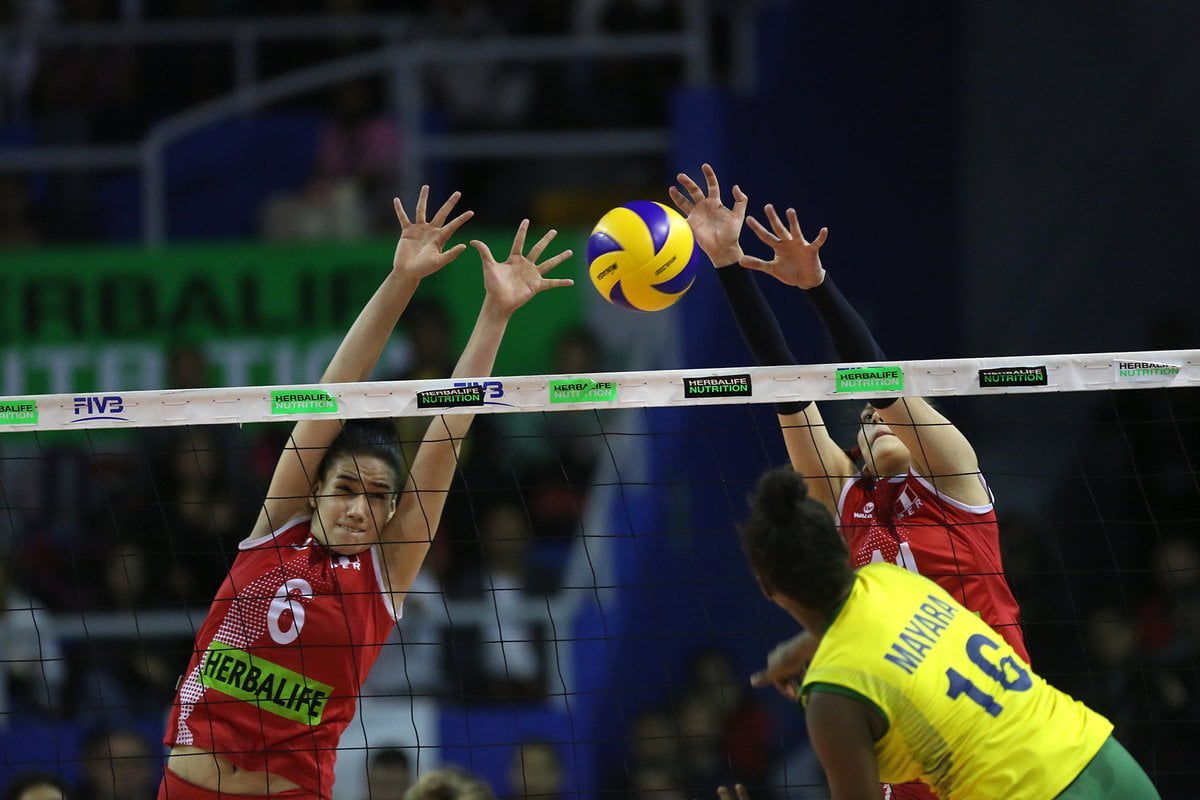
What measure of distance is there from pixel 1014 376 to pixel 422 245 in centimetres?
207

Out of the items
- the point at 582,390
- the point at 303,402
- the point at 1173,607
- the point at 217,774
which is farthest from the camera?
the point at 1173,607

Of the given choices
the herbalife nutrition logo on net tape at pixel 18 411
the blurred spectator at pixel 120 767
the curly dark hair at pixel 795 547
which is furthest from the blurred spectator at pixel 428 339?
the curly dark hair at pixel 795 547

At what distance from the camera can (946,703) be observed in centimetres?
409

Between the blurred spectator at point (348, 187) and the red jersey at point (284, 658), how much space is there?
20.8 ft

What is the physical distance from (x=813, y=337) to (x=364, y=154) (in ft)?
11.3

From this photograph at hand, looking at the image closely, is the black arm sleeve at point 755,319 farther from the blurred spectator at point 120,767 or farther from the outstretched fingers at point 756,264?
the blurred spectator at point 120,767


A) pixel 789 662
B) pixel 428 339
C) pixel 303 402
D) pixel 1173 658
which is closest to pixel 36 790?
pixel 303 402

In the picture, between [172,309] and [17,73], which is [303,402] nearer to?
[172,309]

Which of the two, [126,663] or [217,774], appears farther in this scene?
[126,663]

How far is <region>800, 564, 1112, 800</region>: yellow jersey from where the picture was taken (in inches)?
160

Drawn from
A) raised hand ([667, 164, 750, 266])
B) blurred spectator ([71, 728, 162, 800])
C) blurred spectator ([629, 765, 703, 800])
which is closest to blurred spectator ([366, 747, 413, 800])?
blurred spectator ([71, 728, 162, 800])

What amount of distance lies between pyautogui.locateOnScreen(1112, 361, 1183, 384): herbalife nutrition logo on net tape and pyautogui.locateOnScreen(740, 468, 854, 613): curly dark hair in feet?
6.43

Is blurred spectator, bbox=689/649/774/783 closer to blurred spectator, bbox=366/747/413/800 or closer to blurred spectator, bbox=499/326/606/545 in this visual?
blurred spectator, bbox=499/326/606/545

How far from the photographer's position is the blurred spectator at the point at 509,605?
9.66 m
